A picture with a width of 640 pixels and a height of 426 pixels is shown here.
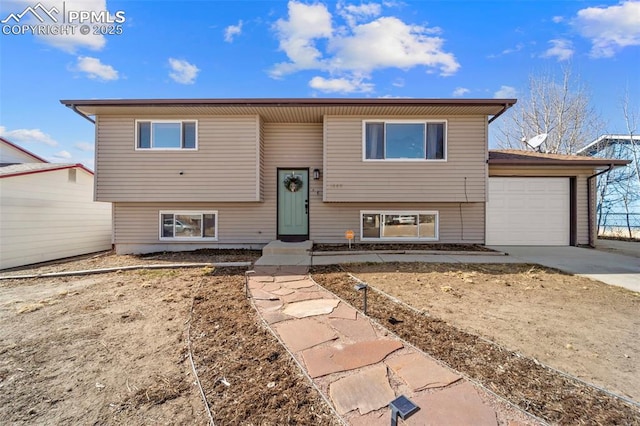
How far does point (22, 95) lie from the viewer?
30.7ft

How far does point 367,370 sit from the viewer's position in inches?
86.4

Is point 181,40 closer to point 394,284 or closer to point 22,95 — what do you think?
point 22,95

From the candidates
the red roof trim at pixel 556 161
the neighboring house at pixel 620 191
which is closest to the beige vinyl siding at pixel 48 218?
the red roof trim at pixel 556 161

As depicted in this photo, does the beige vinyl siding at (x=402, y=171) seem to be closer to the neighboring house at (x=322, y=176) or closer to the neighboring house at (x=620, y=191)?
the neighboring house at (x=322, y=176)

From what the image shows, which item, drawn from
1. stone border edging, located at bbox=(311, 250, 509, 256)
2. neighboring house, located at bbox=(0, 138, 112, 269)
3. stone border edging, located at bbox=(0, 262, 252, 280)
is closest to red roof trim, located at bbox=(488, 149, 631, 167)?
stone border edging, located at bbox=(311, 250, 509, 256)

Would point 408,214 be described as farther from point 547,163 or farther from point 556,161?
point 556,161

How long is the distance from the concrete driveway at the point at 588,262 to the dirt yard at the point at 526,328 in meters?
0.63

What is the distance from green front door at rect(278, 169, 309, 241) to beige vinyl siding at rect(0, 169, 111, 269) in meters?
7.38

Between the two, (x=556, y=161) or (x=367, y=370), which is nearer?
(x=367, y=370)

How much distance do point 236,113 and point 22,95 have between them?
811cm

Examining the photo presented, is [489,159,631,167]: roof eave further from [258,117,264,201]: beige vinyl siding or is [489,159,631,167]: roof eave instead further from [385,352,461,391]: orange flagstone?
[385,352,461,391]: orange flagstone

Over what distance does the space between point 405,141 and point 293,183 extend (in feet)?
11.9

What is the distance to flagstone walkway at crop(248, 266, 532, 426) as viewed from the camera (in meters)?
1.73

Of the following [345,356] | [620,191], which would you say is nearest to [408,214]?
[345,356]
